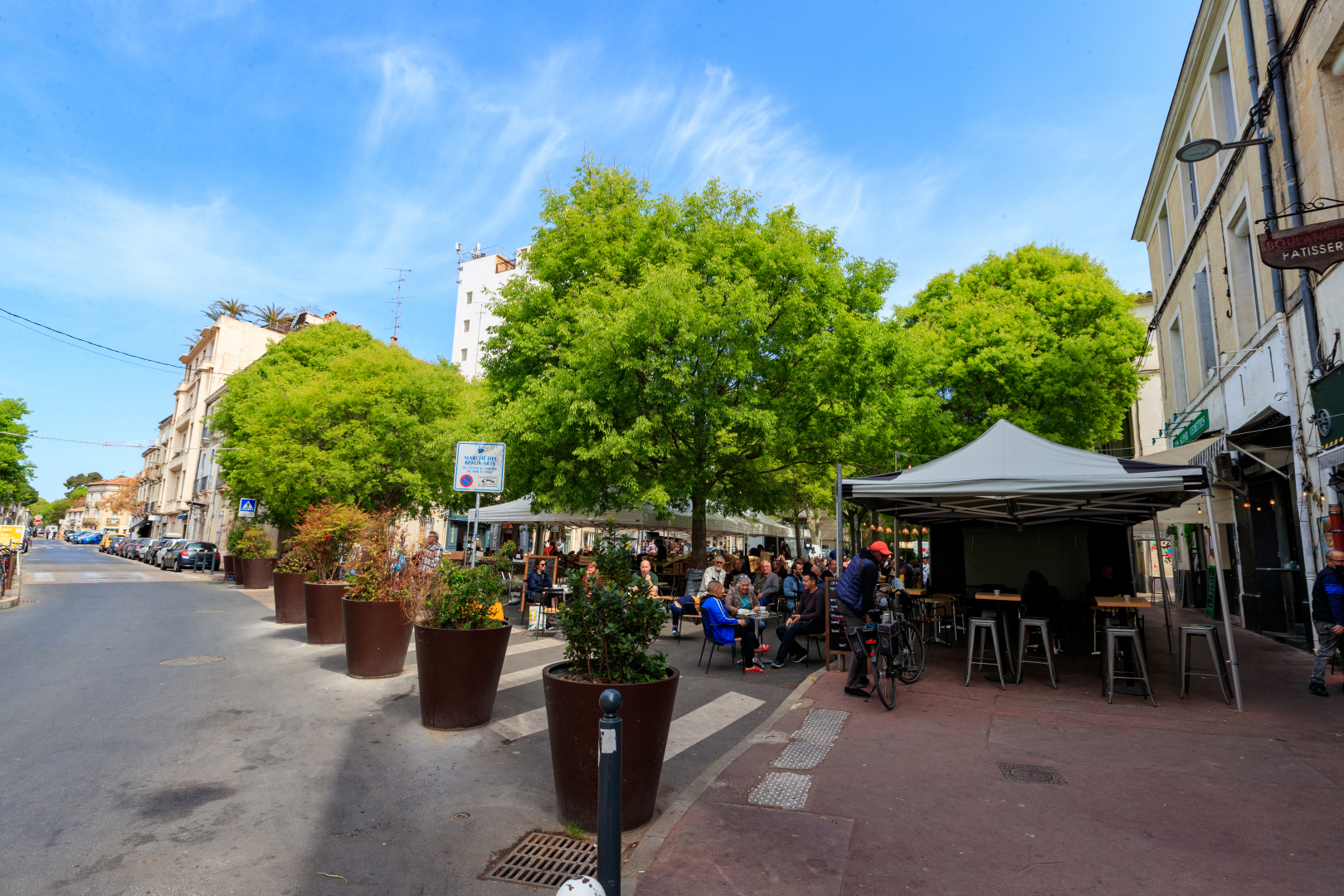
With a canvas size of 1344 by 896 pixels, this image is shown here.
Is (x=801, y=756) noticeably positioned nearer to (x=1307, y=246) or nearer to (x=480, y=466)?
(x=480, y=466)

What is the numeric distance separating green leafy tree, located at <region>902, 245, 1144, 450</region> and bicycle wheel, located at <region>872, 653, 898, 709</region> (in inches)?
575

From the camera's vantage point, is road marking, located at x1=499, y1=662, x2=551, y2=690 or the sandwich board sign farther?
the sandwich board sign

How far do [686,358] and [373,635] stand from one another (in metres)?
7.37

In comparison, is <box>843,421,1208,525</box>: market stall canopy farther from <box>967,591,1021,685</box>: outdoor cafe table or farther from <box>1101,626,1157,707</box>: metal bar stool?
<box>1101,626,1157,707</box>: metal bar stool

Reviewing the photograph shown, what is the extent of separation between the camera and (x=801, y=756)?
5.54 meters

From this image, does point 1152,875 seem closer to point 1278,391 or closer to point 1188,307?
point 1278,391

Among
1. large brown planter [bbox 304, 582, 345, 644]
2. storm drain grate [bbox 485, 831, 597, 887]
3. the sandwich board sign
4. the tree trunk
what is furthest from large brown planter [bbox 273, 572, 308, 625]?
storm drain grate [bbox 485, 831, 597, 887]

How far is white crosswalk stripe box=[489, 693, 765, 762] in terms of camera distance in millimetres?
6242

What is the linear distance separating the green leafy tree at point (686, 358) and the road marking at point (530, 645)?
10.4ft

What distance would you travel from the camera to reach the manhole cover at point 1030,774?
498 cm

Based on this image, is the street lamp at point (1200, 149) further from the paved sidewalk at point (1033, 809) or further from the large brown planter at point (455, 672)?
the large brown planter at point (455, 672)

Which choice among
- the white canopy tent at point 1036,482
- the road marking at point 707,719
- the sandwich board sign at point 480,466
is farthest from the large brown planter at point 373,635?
the white canopy tent at point 1036,482

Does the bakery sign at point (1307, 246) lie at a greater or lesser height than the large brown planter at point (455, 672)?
greater

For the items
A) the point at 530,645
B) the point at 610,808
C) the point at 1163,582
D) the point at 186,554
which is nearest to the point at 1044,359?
the point at 1163,582
